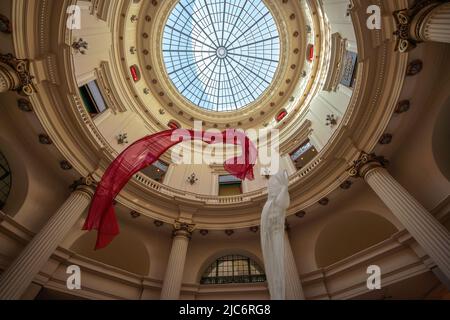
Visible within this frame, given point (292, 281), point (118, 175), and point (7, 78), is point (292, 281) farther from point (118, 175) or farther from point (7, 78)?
point (7, 78)

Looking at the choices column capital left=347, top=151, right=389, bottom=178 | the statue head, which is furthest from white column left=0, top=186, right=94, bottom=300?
column capital left=347, top=151, right=389, bottom=178

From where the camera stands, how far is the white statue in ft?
14.6

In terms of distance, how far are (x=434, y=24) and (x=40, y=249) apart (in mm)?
14888

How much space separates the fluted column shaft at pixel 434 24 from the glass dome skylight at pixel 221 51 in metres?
19.3

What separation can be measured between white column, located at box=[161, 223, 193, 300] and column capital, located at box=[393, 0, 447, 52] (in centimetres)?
1276

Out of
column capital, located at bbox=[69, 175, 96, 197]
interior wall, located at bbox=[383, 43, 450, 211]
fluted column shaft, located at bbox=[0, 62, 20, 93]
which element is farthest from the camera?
column capital, located at bbox=[69, 175, 96, 197]

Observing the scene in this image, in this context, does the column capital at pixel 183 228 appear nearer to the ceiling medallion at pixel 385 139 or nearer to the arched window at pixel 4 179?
the arched window at pixel 4 179

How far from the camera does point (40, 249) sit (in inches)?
343

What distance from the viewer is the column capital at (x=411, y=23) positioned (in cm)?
709

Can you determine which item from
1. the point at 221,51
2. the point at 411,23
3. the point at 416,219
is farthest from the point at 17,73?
the point at 221,51

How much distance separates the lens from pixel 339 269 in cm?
1102

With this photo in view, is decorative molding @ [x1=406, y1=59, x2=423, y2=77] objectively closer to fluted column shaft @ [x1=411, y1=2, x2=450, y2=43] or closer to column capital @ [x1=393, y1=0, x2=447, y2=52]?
column capital @ [x1=393, y1=0, x2=447, y2=52]

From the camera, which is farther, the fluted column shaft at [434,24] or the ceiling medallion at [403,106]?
the ceiling medallion at [403,106]

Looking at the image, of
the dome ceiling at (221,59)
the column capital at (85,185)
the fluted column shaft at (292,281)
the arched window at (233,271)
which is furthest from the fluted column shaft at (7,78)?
the dome ceiling at (221,59)
